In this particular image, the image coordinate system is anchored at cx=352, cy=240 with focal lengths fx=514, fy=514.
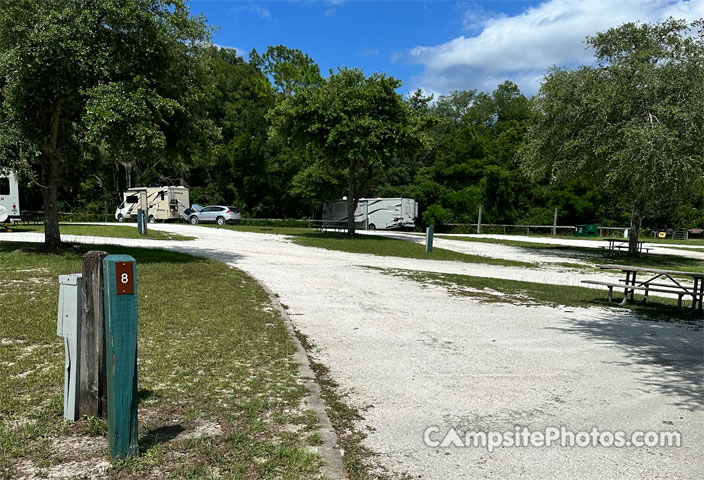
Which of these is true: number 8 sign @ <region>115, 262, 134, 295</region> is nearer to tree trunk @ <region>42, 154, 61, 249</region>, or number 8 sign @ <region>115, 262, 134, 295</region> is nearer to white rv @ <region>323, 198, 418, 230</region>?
tree trunk @ <region>42, 154, 61, 249</region>

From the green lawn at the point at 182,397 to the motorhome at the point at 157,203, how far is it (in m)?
30.6

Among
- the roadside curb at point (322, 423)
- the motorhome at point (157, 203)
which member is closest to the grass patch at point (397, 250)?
the roadside curb at point (322, 423)

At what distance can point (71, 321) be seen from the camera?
3432mm

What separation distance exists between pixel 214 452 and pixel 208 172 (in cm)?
5172

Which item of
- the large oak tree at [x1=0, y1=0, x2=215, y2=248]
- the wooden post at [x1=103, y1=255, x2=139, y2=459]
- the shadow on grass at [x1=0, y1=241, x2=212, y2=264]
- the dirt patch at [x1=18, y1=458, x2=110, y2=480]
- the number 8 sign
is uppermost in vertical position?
the large oak tree at [x1=0, y1=0, x2=215, y2=248]

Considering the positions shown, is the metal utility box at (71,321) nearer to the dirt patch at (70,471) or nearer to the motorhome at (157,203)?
the dirt patch at (70,471)

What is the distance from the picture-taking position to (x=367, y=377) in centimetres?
515

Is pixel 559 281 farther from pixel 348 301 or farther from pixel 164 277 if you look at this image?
pixel 164 277

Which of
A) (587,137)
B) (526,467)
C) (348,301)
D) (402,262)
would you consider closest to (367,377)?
(526,467)

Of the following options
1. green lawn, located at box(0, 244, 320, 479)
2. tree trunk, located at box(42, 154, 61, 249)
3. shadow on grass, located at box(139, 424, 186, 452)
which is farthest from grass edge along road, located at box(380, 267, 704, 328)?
tree trunk, located at box(42, 154, 61, 249)

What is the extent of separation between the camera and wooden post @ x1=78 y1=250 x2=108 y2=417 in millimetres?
3299

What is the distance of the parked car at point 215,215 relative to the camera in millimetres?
40531

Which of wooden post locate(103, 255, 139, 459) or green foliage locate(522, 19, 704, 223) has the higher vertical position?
green foliage locate(522, 19, 704, 223)

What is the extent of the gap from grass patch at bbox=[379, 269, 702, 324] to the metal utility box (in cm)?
795
